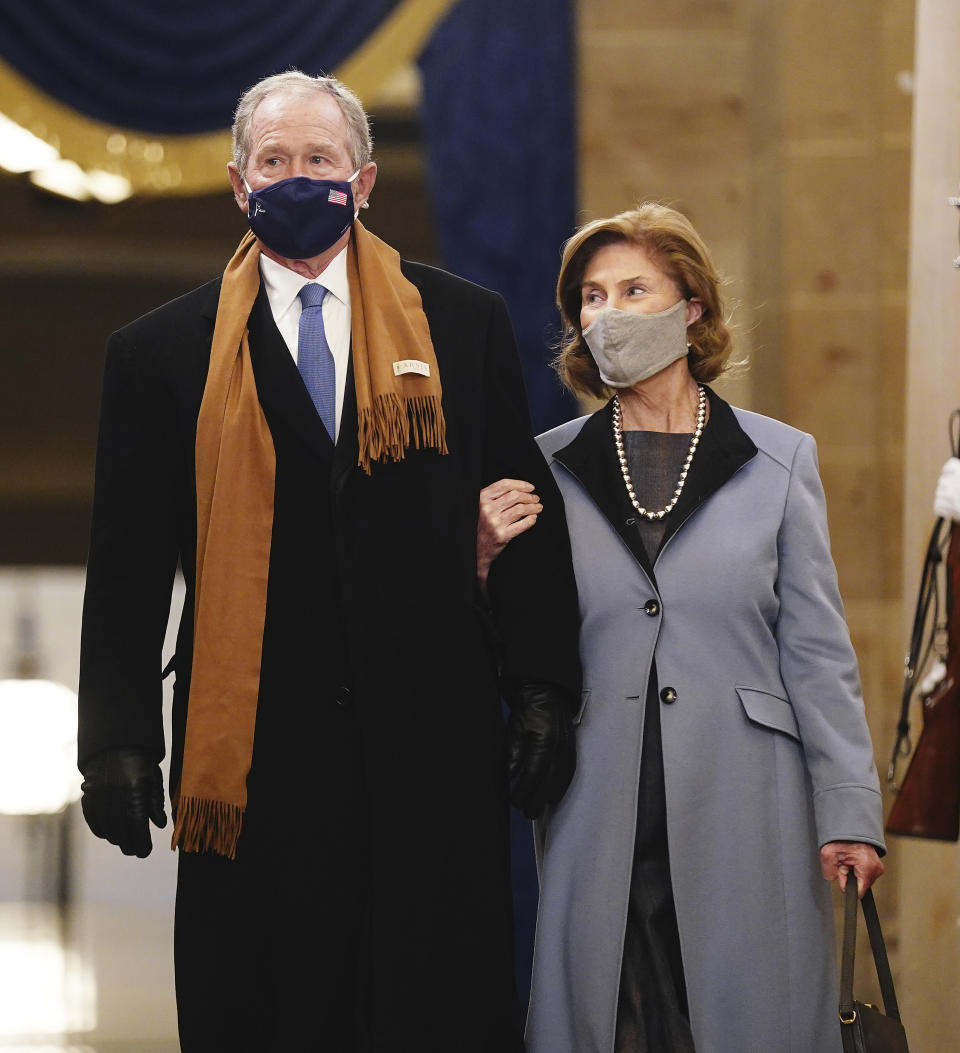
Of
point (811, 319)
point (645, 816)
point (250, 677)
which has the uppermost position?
point (811, 319)

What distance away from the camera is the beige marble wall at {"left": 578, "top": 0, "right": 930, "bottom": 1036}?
174 inches

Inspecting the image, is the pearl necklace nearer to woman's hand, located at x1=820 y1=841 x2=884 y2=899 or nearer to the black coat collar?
the black coat collar

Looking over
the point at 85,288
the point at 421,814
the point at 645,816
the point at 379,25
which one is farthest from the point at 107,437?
the point at 85,288

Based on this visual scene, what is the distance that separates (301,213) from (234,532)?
0.49 metres

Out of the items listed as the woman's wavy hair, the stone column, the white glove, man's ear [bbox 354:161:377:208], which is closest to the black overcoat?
man's ear [bbox 354:161:377:208]

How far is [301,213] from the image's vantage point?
2.37m

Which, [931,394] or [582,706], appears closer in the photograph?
[582,706]

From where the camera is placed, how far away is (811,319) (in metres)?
4.44

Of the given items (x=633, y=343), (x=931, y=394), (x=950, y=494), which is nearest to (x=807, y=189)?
(x=931, y=394)

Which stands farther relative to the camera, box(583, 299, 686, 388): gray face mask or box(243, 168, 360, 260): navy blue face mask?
box(583, 299, 686, 388): gray face mask

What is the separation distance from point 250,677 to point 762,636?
80 cm

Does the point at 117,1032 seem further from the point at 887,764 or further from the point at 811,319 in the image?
the point at 811,319

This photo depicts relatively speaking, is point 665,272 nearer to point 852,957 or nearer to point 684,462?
point 684,462

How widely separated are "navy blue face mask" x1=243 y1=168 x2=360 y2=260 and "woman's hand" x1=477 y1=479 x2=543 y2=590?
1.51ft
